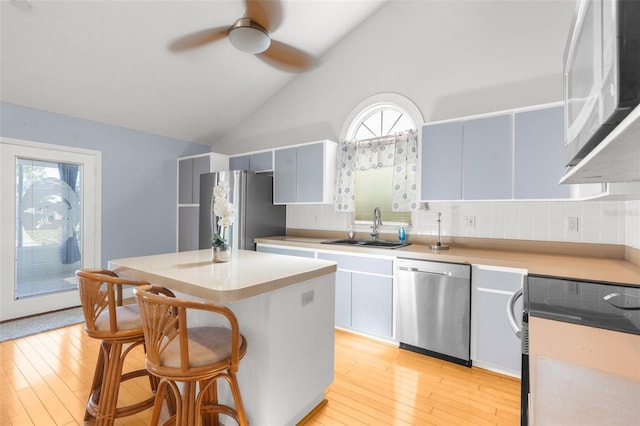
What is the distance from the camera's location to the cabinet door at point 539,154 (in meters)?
2.32

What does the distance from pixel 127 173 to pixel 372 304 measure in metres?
3.95

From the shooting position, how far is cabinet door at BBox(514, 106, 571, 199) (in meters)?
2.32

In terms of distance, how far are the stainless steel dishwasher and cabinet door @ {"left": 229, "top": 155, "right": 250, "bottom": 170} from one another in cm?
273

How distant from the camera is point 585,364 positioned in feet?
2.80

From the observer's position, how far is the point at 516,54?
2.84 metres

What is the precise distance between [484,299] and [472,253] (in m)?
0.40

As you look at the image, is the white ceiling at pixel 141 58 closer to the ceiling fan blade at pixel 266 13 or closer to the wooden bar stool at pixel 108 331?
the ceiling fan blade at pixel 266 13

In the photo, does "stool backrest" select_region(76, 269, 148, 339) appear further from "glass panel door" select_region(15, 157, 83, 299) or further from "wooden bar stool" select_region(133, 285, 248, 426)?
"glass panel door" select_region(15, 157, 83, 299)

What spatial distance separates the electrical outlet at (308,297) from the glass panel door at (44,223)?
12.3ft

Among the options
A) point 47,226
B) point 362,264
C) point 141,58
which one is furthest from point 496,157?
point 47,226

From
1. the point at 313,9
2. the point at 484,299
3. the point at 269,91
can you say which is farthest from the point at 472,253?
the point at 269,91

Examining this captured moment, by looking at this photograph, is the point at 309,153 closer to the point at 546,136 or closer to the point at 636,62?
the point at 546,136

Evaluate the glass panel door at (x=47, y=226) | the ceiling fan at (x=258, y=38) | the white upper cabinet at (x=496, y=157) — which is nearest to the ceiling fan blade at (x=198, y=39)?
the ceiling fan at (x=258, y=38)

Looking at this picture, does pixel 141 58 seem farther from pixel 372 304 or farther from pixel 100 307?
pixel 372 304
